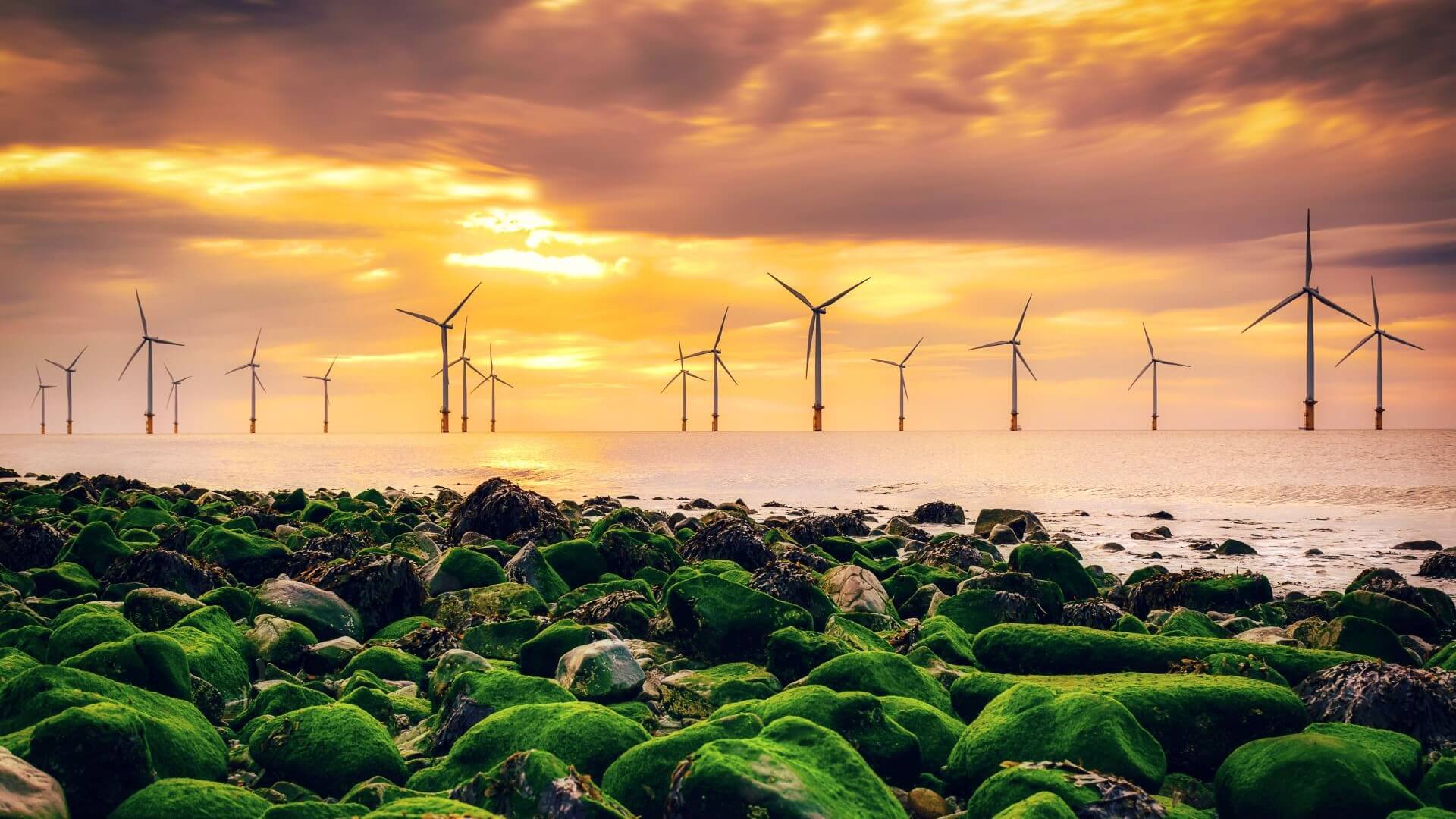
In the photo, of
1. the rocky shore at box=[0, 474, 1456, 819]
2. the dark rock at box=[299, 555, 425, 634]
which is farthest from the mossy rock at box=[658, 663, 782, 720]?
the dark rock at box=[299, 555, 425, 634]

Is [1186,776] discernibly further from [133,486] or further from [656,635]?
[133,486]

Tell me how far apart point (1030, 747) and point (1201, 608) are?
6954mm

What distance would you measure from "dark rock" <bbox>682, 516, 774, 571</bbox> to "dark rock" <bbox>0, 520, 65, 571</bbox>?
7.63 meters

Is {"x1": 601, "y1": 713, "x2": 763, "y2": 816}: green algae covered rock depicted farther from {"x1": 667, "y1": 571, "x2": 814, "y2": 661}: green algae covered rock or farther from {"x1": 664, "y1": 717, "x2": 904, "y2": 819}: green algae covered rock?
{"x1": 667, "y1": 571, "x2": 814, "y2": 661}: green algae covered rock

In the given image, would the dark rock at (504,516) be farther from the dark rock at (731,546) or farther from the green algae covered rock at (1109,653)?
the green algae covered rock at (1109,653)

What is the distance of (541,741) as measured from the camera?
4.95 m

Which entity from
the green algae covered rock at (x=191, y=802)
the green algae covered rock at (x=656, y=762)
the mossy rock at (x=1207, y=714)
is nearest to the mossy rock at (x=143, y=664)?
the green algae covered rock at (x=191, y=802)

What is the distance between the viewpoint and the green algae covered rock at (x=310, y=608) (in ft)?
26.3

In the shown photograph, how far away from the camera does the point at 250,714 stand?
574 cm

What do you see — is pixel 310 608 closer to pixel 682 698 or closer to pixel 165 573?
pixel 165 573

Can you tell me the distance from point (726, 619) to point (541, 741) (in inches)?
107

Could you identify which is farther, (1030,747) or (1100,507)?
(1100,507)

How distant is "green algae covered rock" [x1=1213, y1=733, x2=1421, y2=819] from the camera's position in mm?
4746

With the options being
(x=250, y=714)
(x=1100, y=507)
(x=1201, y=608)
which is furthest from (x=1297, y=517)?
(x=250, y=714)
